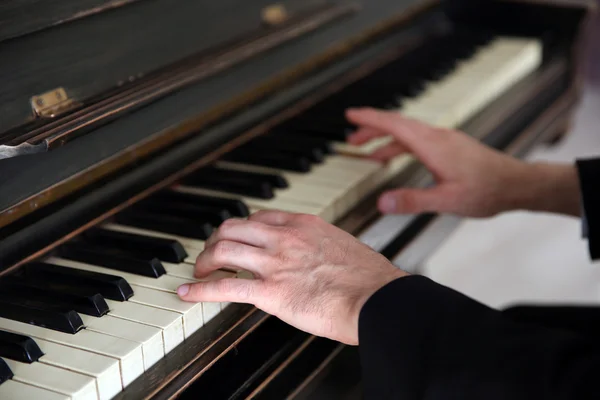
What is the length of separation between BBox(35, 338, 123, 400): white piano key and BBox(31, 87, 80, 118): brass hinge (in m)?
0.41

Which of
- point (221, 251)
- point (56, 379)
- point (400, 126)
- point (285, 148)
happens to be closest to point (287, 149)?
point (285, 148)

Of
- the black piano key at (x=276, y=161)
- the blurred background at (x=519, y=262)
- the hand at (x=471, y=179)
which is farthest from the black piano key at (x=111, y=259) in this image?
the blurred background at (x=519, y=262)

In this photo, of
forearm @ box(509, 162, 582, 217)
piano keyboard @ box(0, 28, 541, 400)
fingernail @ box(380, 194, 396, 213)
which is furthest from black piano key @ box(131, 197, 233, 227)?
forearm @ box(509, 162, 582, 217)

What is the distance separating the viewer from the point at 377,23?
6.75 feet

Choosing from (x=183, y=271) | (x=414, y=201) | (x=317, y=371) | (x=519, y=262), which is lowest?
(x=519, y=262)

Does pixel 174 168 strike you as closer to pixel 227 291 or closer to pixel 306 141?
pixel 306 141

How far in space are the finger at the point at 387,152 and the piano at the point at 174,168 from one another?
0.08ft

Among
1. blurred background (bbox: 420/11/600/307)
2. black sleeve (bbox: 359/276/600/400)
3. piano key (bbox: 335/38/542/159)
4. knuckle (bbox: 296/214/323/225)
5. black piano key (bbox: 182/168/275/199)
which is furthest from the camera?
blurred background (bbox: 420/11/600/307)

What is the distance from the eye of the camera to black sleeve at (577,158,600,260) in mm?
1518

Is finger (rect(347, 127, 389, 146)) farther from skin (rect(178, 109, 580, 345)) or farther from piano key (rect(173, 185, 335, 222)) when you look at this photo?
skin (rect(178, 109, 580, 345))

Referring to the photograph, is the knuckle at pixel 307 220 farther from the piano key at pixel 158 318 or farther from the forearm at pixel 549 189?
the forearm at pixel 549 189

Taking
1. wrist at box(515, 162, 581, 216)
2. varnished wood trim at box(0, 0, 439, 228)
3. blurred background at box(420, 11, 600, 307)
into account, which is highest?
varnished wood trim at box(0, 0, 439, 228)

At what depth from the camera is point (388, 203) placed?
1.49 m

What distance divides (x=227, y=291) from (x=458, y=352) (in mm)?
312
